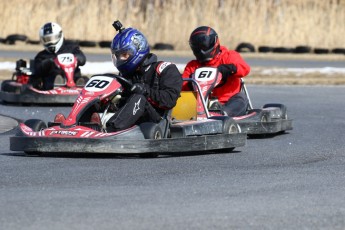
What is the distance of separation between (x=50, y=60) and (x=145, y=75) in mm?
6076

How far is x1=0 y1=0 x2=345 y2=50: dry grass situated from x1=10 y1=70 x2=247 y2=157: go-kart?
24.5m

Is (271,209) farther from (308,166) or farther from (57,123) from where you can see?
(57,123)

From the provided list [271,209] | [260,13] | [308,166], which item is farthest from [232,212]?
[260,13]

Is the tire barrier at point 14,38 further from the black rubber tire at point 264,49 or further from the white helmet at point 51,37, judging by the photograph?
the white helmet at point 51,37

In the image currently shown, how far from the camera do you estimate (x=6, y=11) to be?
112 ft

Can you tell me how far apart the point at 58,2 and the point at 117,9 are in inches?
76.4

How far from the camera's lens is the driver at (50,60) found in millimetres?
15320

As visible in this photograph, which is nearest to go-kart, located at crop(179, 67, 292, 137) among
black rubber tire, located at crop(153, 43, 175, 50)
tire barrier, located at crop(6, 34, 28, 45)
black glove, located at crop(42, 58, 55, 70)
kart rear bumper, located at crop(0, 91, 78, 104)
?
kart rear bumper, located at crop(0, 91, 78, 104)

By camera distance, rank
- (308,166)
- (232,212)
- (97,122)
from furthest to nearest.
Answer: (97,122), (308,166), (232,212)

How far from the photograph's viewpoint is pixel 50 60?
15.2 m

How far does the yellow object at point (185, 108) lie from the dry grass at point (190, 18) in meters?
23.9

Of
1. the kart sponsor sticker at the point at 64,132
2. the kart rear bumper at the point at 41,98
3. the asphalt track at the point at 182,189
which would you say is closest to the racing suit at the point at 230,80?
the asphalt track at the point at 182,189

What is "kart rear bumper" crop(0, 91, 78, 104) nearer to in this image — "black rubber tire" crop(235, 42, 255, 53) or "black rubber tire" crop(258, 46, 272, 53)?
"black rubber tire" crop(235, 42, 255, 53)

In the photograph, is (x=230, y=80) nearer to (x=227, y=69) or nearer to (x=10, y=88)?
(x=227, y=69)
